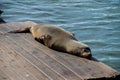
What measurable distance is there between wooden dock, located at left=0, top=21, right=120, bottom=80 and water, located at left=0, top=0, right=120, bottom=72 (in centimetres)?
266

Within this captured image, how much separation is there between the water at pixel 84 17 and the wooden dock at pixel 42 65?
266cm

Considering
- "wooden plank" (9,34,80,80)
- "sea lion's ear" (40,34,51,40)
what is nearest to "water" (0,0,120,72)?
"sea lion's ear" (40,34,51,40)

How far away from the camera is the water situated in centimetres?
893

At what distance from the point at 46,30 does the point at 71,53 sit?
97cm

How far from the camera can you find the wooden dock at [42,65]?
4.68 m

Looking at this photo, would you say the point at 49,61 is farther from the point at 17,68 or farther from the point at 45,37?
the point at 45,37

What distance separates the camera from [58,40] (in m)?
6.00

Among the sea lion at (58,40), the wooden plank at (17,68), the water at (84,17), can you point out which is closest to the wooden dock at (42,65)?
the wooden plank at (17,68)

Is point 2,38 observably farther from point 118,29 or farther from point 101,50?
point 118,29

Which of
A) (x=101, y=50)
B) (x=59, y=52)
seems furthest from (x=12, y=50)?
(x=101, y=50)

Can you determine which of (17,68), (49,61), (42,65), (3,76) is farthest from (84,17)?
(3,76)

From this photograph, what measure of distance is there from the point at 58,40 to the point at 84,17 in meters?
6.41

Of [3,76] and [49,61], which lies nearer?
[3,76]

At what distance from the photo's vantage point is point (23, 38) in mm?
6262
